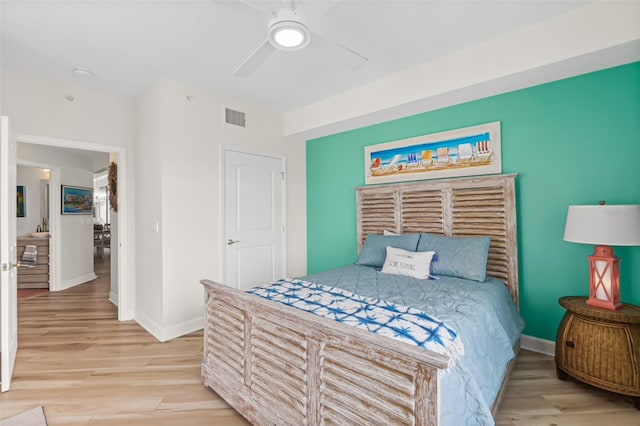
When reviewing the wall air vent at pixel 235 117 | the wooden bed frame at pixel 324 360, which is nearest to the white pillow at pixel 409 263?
the wooden bed frame at pixel 324 360

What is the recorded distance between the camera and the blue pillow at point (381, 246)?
10.1ft

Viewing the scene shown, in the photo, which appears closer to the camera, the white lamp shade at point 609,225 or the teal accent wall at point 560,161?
the white lamp shade at point 609,225

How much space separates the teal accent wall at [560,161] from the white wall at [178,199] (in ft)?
8.08

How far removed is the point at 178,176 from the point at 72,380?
1874 millimetres

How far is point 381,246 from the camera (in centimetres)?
324

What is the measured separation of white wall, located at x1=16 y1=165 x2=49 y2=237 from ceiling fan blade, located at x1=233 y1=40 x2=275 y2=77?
6116mm

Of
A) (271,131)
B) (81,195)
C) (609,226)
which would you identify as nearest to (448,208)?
(609,226)

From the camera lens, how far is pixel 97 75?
10.1 feet

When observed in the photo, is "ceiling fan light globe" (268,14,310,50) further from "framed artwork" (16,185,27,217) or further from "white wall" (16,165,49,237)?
"framed artwork" (16,185,27,217)

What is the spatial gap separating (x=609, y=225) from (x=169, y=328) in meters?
3.67

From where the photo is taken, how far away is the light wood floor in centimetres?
191

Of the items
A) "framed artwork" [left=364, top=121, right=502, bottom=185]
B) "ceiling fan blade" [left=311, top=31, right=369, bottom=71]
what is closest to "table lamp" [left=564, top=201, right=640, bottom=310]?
"framed artwork" [left=364, top=121, right=502, bottom=185]

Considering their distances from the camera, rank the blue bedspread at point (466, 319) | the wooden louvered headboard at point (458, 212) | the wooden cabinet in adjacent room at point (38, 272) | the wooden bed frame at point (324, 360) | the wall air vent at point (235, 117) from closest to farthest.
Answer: the wooden bed frame at point (324, 360)
the blue bedspread at point (466, 319)
the wooden louvered headboard at point (458, 212)
the wall air vent at point (235, 117)
the wooden cabinet in adjacent room at point (38, 272)

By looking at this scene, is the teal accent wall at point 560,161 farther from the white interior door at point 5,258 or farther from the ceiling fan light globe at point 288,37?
the white interior door at point 5,258
